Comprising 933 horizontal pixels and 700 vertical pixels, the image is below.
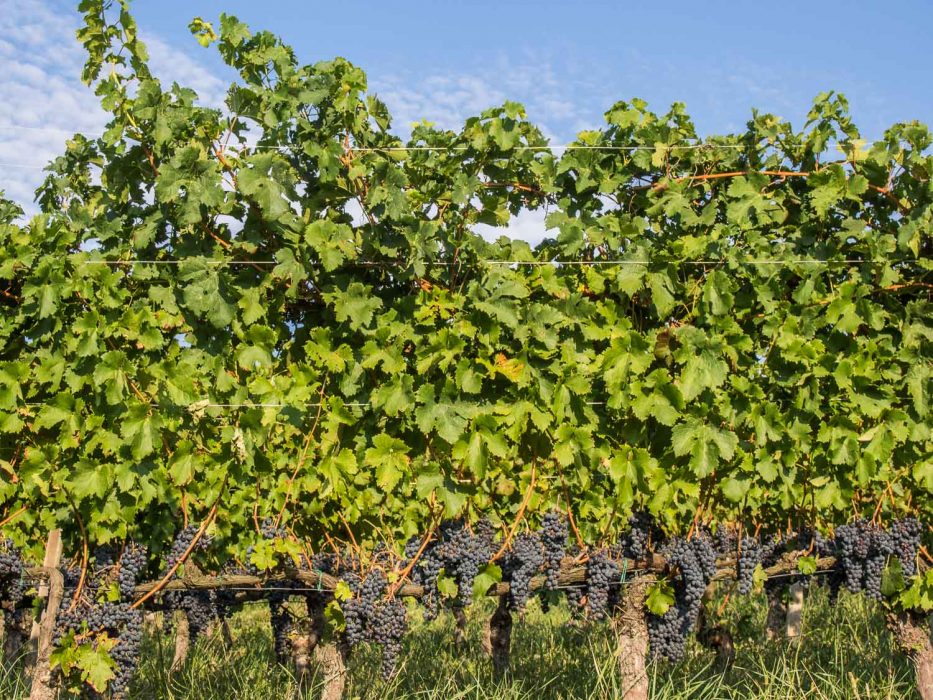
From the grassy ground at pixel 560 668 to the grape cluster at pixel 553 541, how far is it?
0.65m

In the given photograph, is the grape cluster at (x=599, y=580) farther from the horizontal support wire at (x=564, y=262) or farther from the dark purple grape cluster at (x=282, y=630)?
the dark purple grape cluster at (x=282, y=630)

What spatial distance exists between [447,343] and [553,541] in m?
1.08

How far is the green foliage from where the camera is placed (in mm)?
4207

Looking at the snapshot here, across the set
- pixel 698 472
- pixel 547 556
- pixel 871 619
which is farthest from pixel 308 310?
pixel 871 619

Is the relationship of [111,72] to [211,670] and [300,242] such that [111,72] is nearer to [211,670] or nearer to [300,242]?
[300,242]

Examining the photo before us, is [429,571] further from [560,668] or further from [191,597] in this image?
[560,668]

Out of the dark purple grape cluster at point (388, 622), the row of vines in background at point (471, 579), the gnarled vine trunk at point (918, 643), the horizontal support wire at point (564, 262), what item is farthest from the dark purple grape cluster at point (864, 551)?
the dark purple grape cluster at point (388, 622)

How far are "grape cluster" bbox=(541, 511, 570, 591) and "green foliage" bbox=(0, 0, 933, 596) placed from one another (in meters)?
0.11

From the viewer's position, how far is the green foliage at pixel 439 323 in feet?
13.8

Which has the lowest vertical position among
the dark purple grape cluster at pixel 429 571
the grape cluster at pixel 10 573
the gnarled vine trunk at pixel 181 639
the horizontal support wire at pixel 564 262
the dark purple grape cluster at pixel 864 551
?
the gnarled vine trunk at pixel 181 639

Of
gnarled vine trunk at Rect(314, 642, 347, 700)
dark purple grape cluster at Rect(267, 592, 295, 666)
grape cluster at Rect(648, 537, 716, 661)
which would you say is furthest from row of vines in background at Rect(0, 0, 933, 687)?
dark purple grape cluster at Rect(267, 592, 295, 666)

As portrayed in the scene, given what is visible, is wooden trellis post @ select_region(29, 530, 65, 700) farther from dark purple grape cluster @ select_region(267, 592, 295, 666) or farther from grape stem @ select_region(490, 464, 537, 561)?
grape stem @ select_region(490, 464, 537, 561)

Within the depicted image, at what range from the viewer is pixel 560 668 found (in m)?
Result: 6.37

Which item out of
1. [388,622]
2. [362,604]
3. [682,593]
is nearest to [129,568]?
[362,604]
